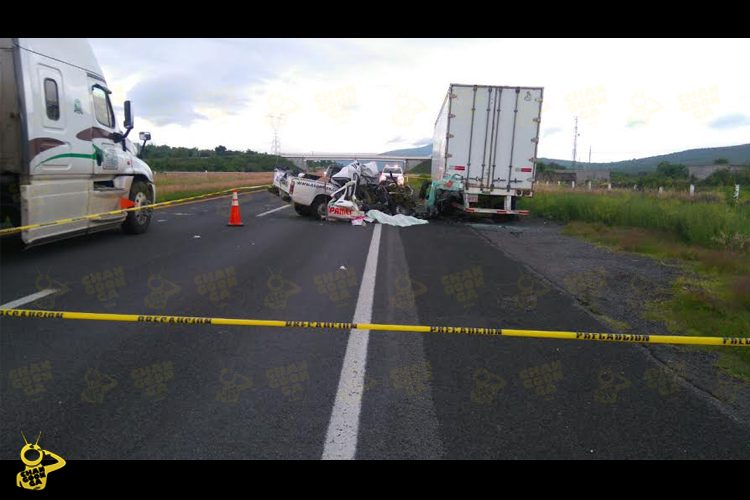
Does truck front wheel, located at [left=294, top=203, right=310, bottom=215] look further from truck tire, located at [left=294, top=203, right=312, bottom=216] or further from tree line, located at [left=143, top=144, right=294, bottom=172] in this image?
tree line, located at [left=143, top=144, right=294, bottom=172]

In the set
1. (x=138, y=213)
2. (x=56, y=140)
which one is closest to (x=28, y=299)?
(x=56, y=140)

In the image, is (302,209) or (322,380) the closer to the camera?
(322,380)

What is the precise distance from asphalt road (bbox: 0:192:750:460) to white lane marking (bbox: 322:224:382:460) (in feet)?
0.05

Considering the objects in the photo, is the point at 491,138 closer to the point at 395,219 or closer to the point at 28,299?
the point at 395,219

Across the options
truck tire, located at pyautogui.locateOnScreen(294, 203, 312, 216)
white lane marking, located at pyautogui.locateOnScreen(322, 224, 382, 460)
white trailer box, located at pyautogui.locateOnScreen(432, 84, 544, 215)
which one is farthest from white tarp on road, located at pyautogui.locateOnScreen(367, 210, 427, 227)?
white lane marking, located at pyautogui.locateOnScreen(322, 224, 382, 460)

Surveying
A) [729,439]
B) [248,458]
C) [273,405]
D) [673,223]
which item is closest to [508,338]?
[729,439]

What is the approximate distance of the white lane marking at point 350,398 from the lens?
3091 mm

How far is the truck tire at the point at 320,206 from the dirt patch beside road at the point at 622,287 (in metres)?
5.03

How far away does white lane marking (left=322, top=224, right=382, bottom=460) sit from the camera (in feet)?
10.1

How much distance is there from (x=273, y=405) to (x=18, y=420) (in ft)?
5.12

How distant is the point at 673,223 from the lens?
12.6 meters

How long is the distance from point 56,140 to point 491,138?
1112cm
